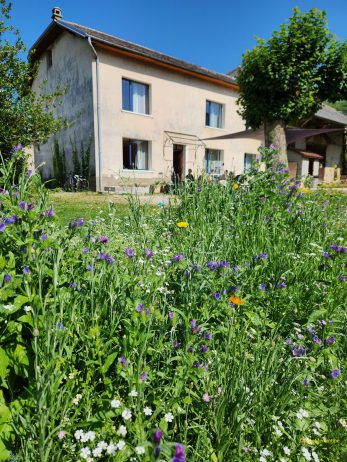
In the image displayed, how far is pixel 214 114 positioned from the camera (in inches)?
729

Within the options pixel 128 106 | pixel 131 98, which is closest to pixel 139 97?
pixel 131 98

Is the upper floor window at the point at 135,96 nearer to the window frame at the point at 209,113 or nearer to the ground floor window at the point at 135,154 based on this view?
the ground floor window at the point at 135,154

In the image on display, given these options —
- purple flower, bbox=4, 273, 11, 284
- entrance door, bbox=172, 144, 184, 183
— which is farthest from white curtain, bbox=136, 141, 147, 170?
purple flower, bbox=4, 273, 11, 284

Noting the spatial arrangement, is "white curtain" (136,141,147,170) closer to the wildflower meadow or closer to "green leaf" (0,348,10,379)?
the wildflower meadow

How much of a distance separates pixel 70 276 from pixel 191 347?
69cm

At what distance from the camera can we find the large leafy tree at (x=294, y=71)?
10.7 metres

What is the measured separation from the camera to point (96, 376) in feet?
4.33

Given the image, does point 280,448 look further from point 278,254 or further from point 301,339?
point 278,254

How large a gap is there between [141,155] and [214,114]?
19.3ft

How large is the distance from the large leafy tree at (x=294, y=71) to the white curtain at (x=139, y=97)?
5.15 meters

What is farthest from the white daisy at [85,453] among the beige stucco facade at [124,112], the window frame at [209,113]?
the window frame at [209,113]

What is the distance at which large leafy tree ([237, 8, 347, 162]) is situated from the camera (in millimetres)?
10664

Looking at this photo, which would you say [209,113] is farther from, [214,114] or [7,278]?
[7,278]

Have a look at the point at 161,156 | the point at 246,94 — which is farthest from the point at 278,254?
the point at 161,156
